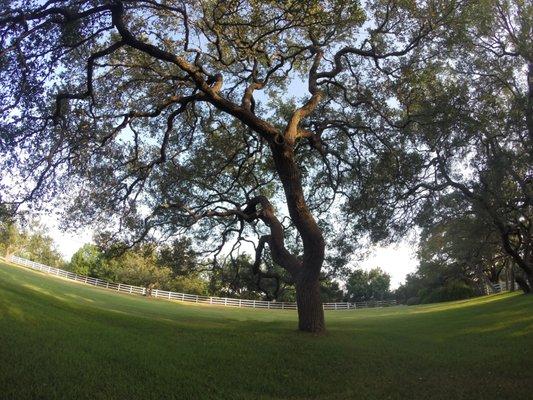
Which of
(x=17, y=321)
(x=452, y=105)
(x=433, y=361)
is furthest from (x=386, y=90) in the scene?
(x=17, y=321)

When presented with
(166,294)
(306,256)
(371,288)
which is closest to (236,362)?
(306,256)

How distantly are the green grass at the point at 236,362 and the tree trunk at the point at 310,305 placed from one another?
454 millimetres

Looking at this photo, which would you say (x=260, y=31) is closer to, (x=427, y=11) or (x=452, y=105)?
(x=427, y=11)

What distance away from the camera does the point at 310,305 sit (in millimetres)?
13055

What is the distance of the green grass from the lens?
748 centimetres

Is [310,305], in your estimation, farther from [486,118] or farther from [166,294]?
[166,294]

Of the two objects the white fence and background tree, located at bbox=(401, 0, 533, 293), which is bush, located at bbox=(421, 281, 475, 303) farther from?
background tree, located at bbox=(401, 0, 533, 293)

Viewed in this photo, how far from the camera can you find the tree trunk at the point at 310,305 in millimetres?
12891

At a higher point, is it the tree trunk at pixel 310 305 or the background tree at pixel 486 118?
the background tree at pixel 486 118

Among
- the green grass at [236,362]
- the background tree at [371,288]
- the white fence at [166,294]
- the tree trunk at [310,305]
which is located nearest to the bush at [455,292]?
the white fence at [166,294]

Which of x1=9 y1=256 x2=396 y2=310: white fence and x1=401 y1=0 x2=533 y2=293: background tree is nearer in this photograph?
x1=401 y1=0 x2=533 y2=293: background tree

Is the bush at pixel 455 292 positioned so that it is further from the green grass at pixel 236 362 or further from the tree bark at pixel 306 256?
the tree bark at pixel 306 256

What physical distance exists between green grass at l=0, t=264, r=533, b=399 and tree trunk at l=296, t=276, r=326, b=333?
1.49 feet

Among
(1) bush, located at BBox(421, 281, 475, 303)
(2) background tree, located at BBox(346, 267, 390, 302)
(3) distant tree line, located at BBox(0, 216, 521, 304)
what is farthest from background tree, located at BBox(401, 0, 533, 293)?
(2) background tree, located at BBox(346, 267, 390, 302)
